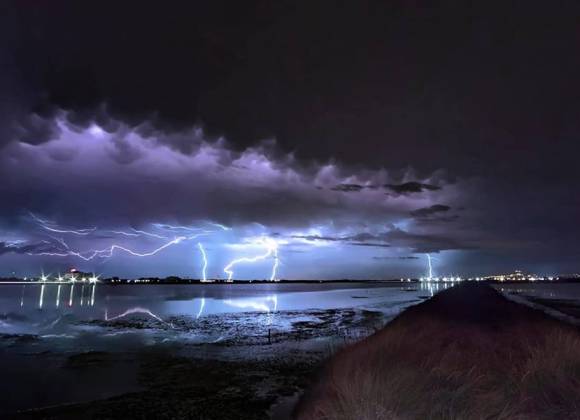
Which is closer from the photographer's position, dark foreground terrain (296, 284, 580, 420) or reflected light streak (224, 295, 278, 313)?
dark foreground terrain (296, 284, 580, 420)

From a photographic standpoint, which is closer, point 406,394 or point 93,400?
point 406,394

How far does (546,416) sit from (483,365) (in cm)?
315

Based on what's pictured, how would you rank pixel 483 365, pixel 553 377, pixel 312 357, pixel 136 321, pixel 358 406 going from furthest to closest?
pixel 136 321
pixel 312 357
pixel 483 365
pixel 553 377
pixel 358 406

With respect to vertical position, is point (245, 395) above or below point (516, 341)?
below

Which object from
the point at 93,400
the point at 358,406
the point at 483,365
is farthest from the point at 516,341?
the point at 93,400

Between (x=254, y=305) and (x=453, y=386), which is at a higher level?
(x=453, y=386)

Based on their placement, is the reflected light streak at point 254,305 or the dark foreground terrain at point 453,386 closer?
the dark foreground terrain at point 453,386

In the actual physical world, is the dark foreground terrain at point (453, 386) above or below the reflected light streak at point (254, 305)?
Result: above

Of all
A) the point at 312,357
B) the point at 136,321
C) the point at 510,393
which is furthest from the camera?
the point at 136,321

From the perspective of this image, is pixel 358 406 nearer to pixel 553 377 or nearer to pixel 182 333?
pixel 553 377

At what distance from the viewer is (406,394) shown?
7004 mm

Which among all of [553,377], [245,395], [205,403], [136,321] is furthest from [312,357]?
[136,321]

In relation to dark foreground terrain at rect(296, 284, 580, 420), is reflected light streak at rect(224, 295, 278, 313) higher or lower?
lower

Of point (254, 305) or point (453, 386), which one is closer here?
point (453, 386)
